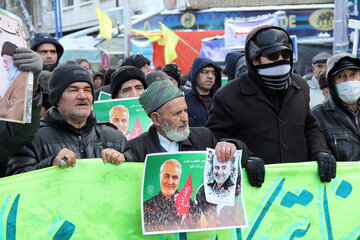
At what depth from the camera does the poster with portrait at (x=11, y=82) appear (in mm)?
2289

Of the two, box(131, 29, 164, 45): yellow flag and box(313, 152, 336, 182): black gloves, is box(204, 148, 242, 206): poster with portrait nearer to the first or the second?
box(313, 152, 336, 182): black gloves

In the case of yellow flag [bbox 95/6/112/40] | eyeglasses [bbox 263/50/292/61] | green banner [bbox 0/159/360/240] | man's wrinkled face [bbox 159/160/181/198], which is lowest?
green banner [bbox 0/159/360/240]

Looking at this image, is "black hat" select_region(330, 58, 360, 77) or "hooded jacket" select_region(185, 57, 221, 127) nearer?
"black hat" select_region(330, 58, 360, 77)

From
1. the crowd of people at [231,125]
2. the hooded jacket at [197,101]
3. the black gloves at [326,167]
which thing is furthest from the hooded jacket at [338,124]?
the hooded jacket at [197,101]

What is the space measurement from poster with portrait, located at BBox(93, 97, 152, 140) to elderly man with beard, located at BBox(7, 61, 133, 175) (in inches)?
31.8

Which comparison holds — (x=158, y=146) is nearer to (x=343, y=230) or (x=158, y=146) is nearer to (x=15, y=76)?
(x=15, y=76)

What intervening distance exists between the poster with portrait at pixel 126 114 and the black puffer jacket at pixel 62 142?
0.87 metres

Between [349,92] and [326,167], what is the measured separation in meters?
0.79

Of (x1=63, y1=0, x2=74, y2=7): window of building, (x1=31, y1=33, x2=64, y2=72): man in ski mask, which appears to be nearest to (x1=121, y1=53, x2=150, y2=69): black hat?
(x1=31, y1=33, x2=64, y2=72): man in ski mask

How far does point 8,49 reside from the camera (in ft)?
7.56

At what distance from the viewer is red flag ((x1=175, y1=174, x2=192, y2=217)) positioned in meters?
2.74

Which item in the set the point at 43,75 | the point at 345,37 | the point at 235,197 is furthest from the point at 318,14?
the point at 235,197

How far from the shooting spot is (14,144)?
2584 mm

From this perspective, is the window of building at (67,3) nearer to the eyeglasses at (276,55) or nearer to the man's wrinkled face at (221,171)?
the eyeglasses at (276,55)
